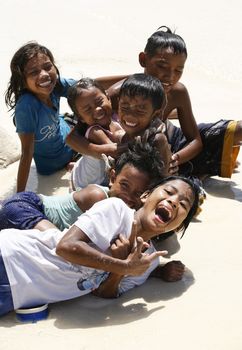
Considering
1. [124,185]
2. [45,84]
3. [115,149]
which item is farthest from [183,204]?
[45,84]

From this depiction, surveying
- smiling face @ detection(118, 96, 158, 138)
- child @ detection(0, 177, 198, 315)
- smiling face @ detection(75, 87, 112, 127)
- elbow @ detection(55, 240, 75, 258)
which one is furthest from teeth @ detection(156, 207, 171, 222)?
smiling face @ detection(75, 87, 112, 127)

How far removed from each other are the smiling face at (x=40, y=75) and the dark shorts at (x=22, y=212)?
3.87ft

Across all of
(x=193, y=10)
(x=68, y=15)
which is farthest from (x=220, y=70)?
(x=68, y=15)

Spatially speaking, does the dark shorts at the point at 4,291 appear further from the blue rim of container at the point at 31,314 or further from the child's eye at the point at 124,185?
the child's eye at the point at 124,185

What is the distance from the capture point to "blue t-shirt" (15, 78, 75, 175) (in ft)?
12.7

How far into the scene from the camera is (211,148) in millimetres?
3840

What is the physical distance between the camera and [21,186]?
3.78m

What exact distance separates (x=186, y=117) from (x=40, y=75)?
0.98 metres

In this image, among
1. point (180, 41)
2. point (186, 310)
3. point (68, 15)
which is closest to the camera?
point (186, 310)

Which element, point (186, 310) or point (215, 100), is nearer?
point (186, 310)

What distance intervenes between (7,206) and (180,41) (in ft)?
4.89

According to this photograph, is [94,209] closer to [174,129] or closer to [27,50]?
[174,129]

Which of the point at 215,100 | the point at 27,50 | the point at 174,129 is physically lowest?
the point at 215,100

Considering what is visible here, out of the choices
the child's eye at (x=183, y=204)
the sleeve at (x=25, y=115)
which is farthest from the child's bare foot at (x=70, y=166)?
the child's eye at (x=183, y=204)
